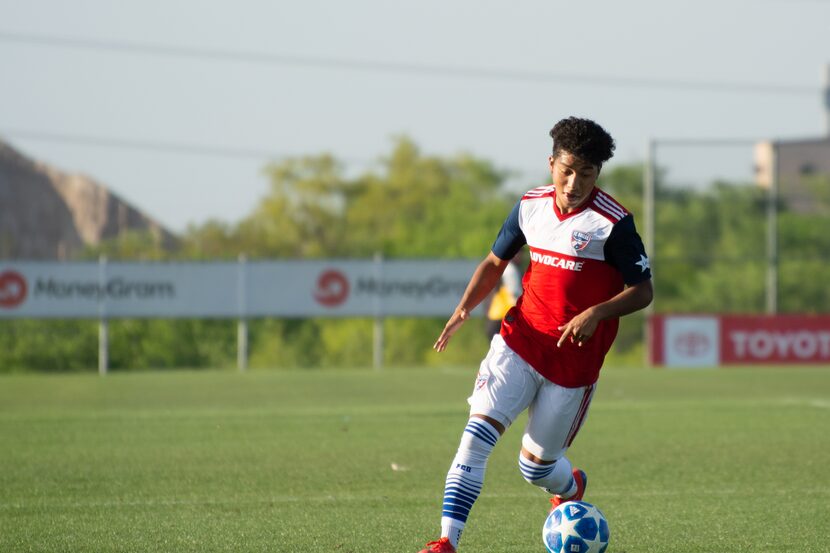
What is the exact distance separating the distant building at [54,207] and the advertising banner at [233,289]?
26329 mm

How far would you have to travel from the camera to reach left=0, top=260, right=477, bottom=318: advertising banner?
28.3 m

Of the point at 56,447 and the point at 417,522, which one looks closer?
the point at 417,522

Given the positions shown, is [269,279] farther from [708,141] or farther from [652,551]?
[652,551]

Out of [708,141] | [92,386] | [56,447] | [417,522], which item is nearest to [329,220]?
[708,141]

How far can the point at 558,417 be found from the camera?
6.61 metres

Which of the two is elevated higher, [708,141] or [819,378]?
[708,141]

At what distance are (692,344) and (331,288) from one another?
8.20 metres

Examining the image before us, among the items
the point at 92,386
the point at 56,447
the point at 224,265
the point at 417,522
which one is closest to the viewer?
the point at 417,522

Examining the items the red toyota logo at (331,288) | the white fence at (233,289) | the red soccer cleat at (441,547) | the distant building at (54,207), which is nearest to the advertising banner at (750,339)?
the white fence at (233,289)

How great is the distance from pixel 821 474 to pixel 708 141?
21241 mm

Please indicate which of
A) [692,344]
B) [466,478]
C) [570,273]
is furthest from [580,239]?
[692,344]

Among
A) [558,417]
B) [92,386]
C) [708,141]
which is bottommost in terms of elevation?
[92,386]

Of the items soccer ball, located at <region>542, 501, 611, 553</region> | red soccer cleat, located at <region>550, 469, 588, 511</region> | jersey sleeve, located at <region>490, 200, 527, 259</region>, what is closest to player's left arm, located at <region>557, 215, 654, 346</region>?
jersey sleeve, located at <region>490, 200, 527, 259</region>

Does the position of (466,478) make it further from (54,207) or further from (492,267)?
(54,207)
